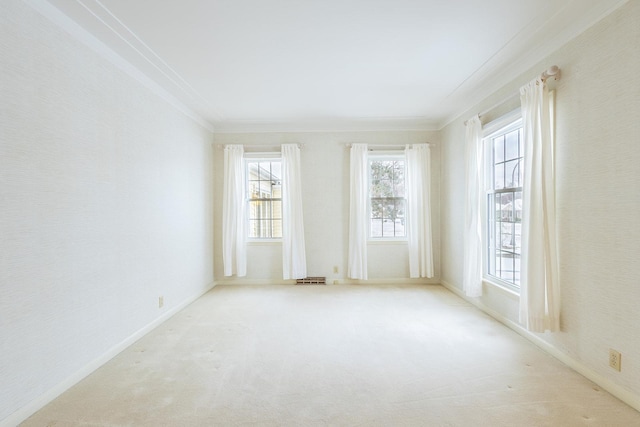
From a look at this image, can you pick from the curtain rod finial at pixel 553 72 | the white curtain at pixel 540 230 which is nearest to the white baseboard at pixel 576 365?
the white curtain at pixel 540 230

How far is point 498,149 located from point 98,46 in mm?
4145

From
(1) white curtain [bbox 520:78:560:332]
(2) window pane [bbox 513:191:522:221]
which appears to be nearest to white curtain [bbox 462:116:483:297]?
(2) window pane [bbox 513:191:522:221]

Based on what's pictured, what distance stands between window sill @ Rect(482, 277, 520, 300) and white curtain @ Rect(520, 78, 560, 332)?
50 cm

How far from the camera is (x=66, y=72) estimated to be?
2.11m

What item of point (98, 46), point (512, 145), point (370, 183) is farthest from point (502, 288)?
point (98, 46)

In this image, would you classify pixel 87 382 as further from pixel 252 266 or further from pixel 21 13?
pixel 252 266

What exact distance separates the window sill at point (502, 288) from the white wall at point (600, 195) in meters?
0.45

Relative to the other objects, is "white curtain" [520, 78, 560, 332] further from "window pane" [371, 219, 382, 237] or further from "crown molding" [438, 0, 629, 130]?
"window pane" [371, 219, 382, 237]

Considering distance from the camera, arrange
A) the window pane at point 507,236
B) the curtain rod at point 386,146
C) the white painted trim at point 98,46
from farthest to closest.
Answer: the curtain rod at point 386,146 → the window pane at point 507,236 → the white painted trim at point 98,46

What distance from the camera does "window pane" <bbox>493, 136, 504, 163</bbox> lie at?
3.34 metres

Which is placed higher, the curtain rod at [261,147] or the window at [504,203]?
the curtain rod at [261,147]

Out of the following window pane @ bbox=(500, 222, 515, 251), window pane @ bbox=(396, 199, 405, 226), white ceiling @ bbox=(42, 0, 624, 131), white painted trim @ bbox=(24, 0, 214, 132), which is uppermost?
white ceiling @ bbox=(42, 0, 624, 131)

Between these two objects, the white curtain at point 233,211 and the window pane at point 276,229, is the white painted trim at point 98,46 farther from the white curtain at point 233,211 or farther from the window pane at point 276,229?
the window pane at point 276,229

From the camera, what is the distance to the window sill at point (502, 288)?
2943 mm
